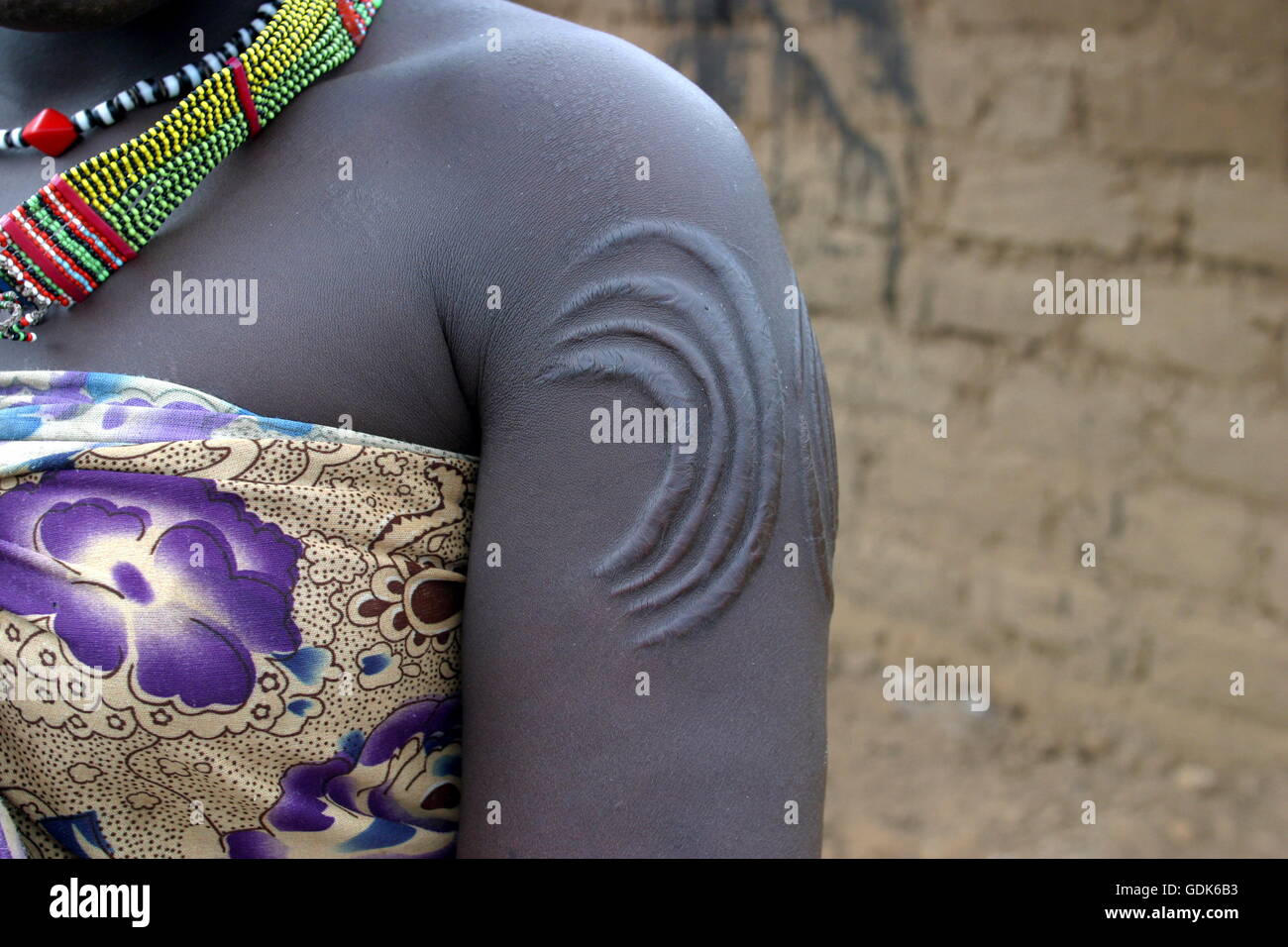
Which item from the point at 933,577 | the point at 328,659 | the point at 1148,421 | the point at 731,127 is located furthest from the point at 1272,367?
the point at 328,659

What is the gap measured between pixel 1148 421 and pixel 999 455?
0.39m

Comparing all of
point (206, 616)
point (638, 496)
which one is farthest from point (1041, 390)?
point (206, 616)

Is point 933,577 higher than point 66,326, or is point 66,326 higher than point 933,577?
point 933,577

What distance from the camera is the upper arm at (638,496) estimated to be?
947mm

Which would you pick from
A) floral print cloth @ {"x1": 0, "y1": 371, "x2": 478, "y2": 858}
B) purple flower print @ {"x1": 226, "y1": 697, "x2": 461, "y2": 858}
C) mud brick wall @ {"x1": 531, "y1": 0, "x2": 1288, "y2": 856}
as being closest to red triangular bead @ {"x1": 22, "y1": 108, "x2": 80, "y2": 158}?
floral print cloth @ {"x1": 0, "y1": 371, "x2": 478, "y2": 858}

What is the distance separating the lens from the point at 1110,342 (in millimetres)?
3168

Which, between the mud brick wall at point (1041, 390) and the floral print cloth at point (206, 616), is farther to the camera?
the mud brick wall at point (1041, 390)

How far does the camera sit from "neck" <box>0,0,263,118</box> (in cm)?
110

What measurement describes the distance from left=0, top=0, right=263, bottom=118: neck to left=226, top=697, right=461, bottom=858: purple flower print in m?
0.58

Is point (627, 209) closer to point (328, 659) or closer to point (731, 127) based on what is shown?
point (731, 127)

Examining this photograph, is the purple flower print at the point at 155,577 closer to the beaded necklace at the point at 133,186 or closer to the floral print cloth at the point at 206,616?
the floral print cloth at the point at 206,616

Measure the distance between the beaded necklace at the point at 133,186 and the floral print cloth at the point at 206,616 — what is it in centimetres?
8

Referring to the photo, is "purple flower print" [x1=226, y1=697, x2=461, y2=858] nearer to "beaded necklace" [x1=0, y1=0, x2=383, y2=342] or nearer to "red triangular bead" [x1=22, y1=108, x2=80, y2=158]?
"beaded necklace" [x1=0, y1=0, x2=383, y2=342]

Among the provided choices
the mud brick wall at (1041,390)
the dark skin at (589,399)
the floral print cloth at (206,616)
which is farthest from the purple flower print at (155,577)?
the mud brick wall at (1041,390)
